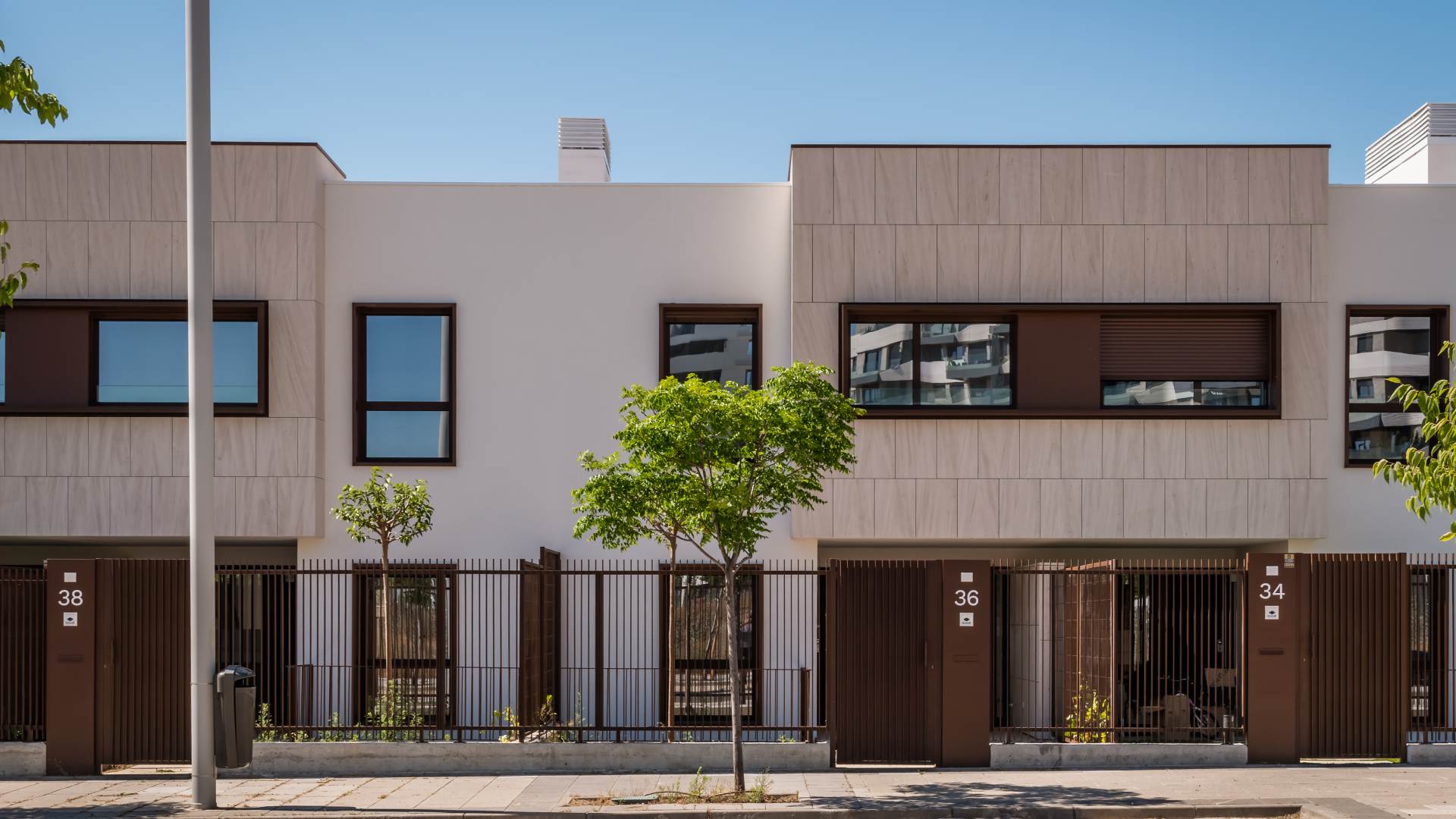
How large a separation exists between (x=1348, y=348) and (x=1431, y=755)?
5.54 meters

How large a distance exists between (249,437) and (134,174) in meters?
3.55

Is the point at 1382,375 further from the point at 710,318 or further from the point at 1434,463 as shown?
the point at 710,318

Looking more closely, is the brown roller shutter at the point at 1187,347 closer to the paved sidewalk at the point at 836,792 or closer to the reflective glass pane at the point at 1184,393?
the reflective glass pane at the point at 1184,393

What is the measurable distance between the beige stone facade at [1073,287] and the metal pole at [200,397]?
740cm

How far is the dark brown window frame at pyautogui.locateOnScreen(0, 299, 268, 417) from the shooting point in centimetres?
1650

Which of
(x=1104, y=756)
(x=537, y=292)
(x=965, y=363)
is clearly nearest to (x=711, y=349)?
(x=537, y=292)

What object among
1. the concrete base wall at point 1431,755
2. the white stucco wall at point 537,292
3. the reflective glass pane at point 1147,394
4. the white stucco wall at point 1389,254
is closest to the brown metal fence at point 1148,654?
the concrete base wall at point 1431,755

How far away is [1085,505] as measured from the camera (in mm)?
16547

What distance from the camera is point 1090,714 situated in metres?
14.5

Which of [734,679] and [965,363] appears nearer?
[734,679]

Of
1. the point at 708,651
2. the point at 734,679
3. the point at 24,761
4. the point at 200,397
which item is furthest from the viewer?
the point at 708,651

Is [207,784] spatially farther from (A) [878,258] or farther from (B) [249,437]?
(A) [878,258]

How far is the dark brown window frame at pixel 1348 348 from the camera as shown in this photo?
16891mm

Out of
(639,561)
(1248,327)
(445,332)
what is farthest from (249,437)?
(1248,327)
